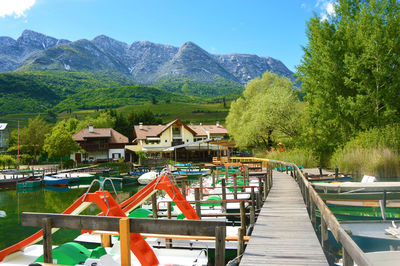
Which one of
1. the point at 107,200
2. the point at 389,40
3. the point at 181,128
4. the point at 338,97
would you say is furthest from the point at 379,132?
the point at 181,128

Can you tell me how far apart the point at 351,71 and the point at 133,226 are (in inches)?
787

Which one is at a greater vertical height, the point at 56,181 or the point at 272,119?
the point at 272,119

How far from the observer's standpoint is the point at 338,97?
70.7 ft

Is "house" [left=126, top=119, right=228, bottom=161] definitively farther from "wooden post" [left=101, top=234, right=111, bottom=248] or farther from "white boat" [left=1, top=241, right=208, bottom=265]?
"white boat" [left=1, top=241, right=208, bottom=265]

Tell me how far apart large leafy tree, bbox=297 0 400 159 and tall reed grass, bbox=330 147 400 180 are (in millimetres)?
3843

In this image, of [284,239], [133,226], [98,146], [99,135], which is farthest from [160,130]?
[133,226]

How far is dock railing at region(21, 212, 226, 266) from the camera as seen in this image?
451 centimetres

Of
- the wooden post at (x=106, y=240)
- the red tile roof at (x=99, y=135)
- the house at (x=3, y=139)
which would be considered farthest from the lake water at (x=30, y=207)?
the house at (x=3, y=139)

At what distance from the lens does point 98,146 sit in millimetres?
63562

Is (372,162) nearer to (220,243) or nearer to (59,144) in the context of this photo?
(220,243)

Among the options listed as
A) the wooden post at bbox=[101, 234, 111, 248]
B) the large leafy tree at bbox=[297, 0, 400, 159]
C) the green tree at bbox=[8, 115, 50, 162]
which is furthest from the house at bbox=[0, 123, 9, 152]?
the wooden post at bbox=[101, 234, 111, 248]

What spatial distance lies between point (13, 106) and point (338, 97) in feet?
512

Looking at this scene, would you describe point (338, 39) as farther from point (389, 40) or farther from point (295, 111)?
point (295, 111)

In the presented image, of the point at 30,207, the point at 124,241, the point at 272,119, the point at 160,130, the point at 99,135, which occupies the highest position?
the point at 160,130
